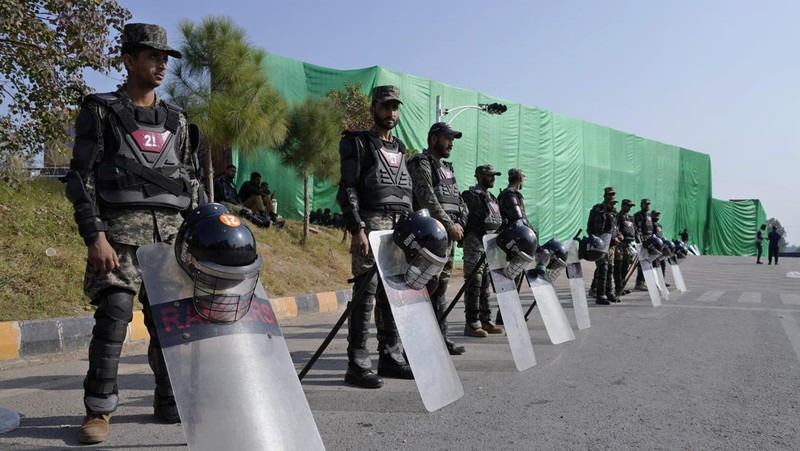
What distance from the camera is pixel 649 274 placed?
34.6 ft

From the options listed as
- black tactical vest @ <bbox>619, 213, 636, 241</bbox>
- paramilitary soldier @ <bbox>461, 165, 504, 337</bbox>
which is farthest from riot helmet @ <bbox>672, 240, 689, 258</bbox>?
paramilitary soldier @ <bbox>461, 165, 504, 337</bbox>

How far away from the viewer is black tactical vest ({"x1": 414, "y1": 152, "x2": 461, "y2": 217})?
559 cm

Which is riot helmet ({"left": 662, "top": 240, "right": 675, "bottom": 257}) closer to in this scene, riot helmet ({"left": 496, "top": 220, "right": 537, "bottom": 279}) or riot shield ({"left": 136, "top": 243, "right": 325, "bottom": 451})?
riot helmet ({"left": 496, "top": 220, "right": 537, "bottom": 279})

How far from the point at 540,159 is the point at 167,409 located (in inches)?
1114

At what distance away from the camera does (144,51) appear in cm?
311

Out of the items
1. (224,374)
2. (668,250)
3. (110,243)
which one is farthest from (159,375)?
(668,250)

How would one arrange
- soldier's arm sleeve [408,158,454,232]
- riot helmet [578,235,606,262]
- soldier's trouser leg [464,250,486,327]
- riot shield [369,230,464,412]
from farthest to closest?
riot helmet [578,235,606,262], soldier's trouser leg [464,250,486,327], soldier's arm sleeve [408,158,454,232], riot shield [369,230,464,412]

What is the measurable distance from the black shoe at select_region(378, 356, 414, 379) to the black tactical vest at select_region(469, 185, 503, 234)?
7.94 ft

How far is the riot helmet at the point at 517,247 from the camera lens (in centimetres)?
487

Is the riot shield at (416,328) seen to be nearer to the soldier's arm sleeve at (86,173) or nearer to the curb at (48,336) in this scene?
the soldier's arm sleeve at (86,173)

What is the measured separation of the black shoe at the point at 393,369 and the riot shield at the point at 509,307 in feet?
2.54

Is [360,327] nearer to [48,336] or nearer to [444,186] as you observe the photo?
[444,186]

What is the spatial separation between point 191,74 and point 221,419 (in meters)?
11.7

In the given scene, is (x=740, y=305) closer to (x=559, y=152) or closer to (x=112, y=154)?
(x=112, y=154)
